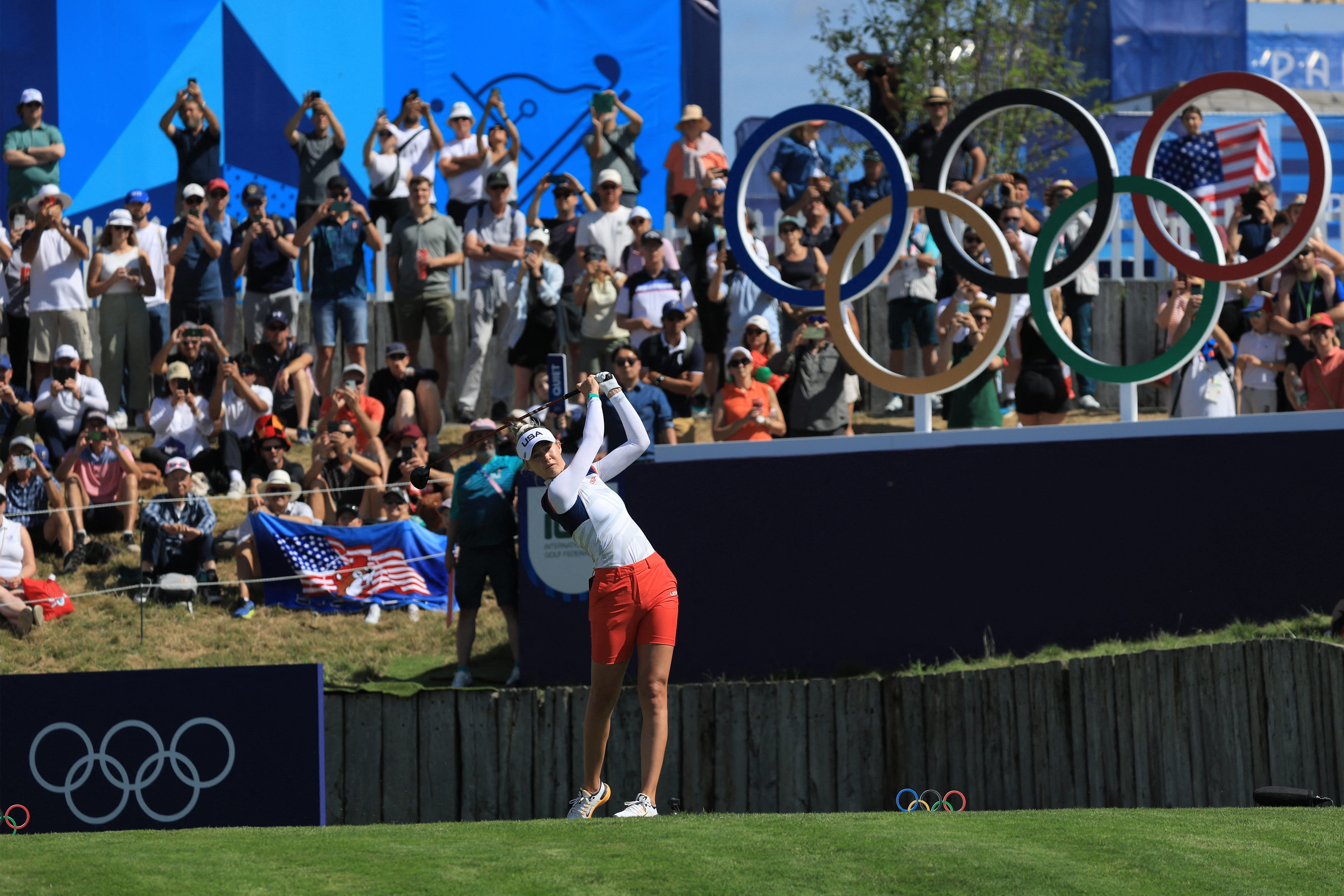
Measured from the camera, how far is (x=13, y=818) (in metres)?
9.53

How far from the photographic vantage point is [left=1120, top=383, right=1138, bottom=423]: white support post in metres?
10.5

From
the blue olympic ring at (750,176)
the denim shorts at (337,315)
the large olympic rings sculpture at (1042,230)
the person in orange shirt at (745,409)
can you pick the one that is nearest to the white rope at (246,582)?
the person in orange shirt at (745,409)

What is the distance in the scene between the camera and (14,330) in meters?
15.8

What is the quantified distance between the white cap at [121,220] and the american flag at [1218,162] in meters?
9.78

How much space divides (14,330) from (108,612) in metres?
4.65

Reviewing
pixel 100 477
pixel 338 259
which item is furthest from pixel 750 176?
pixel 100 477

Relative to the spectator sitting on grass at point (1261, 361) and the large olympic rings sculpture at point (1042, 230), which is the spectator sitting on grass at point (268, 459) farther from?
the spectator sitting on grass at point (1261, 361)

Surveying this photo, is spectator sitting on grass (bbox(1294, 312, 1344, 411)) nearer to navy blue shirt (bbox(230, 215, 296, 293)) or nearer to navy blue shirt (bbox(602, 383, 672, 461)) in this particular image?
navy blue shirt (bbox(602, 383, 672, 461))

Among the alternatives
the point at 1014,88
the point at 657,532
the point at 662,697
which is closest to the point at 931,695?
the point at 657,532

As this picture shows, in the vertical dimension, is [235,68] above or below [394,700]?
above

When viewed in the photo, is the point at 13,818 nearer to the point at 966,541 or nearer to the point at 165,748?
the point at 165,748

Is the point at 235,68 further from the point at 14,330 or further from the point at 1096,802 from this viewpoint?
the point at 1096,802

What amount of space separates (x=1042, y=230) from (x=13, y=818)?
307 inches

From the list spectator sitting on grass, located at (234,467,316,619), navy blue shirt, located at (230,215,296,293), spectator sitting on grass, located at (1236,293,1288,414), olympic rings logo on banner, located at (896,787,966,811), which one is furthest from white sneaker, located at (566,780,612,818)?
navy blue shirt, located at (230,215,296,293)
